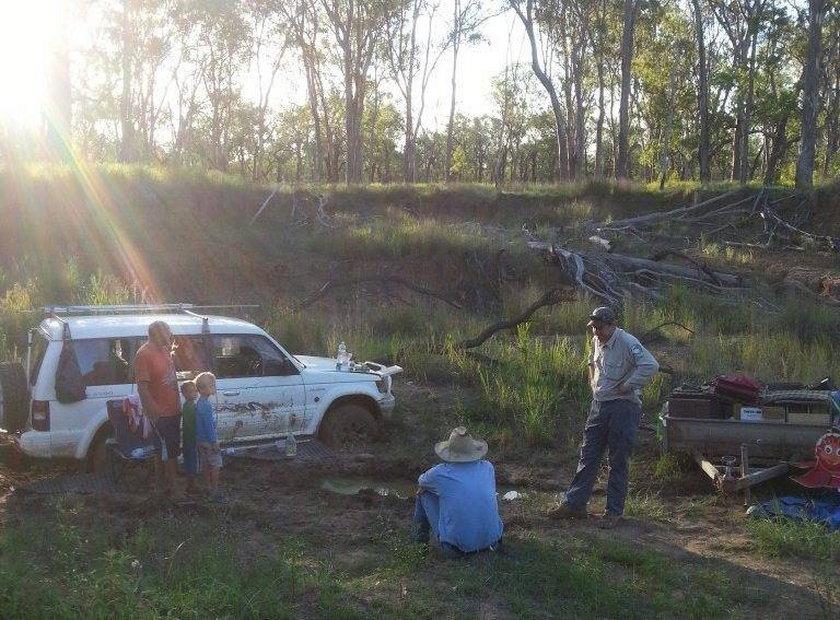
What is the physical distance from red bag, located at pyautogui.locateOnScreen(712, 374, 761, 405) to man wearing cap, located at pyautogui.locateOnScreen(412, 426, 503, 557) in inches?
135

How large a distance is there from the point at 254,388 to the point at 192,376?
74cm

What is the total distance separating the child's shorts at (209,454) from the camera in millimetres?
8516

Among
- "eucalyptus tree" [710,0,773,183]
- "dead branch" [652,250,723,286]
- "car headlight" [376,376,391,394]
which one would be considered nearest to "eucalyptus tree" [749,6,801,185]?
"eucalyptus tree" [710,0,773,183]

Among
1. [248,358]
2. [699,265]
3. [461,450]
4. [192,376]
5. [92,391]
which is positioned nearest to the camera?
[461,450]

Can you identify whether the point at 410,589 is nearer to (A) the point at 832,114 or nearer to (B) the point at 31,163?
(B) the point at 31,163

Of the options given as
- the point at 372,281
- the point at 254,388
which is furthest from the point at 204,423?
the point at 372,281

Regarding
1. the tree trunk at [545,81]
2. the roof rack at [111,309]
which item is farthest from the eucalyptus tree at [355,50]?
the roof rack at [111,309]

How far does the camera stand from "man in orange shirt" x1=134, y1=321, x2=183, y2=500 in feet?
27.5

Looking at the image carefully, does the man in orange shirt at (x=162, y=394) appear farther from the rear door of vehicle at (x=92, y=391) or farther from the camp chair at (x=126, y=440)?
the rear door of vehicle at (x=92, y=391)

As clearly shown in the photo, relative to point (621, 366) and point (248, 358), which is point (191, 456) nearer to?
point (248, 358)

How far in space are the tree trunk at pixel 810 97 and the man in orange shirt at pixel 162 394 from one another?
2729cm

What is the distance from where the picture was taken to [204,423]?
8.51m

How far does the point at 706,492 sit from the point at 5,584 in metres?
6.80

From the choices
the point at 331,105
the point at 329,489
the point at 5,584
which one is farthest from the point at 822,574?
the point at 331,105
